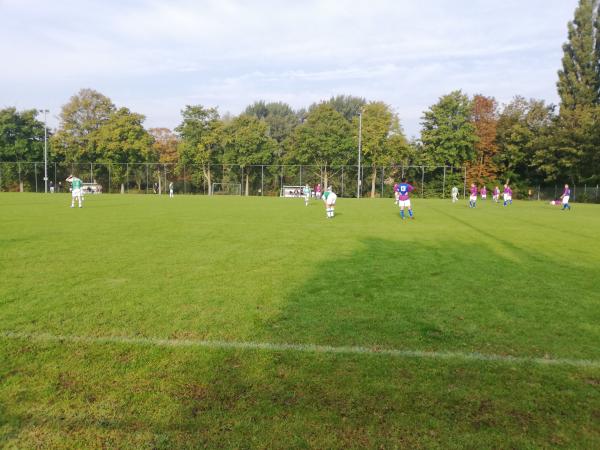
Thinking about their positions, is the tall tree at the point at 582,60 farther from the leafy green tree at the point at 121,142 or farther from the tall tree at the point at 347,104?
the leafy green tree at the point at 121,142

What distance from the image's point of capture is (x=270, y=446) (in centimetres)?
279

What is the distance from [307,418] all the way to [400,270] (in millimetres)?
5376

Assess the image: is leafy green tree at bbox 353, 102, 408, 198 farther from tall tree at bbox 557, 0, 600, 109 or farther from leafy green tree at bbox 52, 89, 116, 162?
leafy green tree at bbox 52, 89, 116, 162

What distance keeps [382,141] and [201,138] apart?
88.0 feet

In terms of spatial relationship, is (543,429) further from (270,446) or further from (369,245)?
(369,245)

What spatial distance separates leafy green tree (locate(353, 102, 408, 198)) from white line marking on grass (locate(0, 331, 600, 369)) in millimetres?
56637

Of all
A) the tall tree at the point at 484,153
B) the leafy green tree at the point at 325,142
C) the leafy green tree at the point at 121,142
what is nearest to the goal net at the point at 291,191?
the leafy green tree at the point at 325,142

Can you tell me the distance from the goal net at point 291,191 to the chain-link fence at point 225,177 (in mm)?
2295

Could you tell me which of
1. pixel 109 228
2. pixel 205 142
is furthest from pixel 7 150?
pixel 109 228

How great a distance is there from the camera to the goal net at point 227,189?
6401 centimetres

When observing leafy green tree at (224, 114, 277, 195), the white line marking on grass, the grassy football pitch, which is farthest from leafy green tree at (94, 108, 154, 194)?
the white line marking on grass

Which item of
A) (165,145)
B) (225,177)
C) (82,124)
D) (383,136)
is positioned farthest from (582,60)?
(82,124)

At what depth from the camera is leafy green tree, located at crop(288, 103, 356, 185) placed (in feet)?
201

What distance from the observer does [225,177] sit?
64.6 metres
